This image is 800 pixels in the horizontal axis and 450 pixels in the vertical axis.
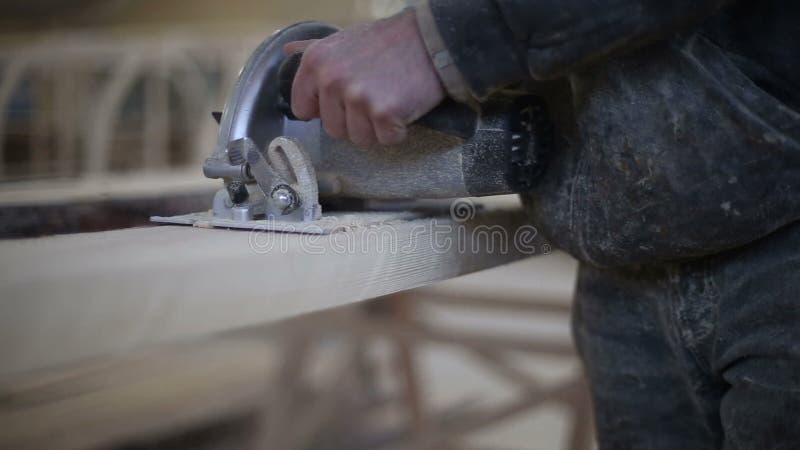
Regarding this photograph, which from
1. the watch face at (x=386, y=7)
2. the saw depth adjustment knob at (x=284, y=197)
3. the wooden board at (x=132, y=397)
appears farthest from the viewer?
the wooden board at (x=132, y=397)

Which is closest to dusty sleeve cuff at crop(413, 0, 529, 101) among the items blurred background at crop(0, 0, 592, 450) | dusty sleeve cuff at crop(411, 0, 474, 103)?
dusty sleeve cuff at crop(411, 0, 474, 103)

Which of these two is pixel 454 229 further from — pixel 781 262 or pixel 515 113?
pixel 781 262

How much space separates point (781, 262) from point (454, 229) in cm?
34

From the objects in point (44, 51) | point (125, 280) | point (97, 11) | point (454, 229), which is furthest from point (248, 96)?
point (97, 11)

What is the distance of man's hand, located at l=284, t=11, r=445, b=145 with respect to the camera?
700 mm

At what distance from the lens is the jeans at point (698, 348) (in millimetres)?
706

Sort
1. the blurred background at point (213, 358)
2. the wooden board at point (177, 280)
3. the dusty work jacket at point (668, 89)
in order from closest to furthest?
the wooden board at point (177, 280) → the dusty work jacket at point (668, 89) → the blurred background at point (213, 358)

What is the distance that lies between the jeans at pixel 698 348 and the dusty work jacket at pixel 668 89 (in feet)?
0.18

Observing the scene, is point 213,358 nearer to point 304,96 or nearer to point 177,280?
point 304,96

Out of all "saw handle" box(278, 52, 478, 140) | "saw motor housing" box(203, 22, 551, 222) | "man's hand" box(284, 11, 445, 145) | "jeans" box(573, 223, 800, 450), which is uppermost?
"man's hand" box(284, 11, 445, 145)

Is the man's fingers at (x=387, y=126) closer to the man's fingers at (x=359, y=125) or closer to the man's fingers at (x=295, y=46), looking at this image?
the man's fingers at (x=359, y=125)

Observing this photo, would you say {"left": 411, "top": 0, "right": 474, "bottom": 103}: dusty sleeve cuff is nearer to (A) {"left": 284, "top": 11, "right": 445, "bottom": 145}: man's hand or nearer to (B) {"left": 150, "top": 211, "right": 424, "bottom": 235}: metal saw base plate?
(A) {"left": 284, "top": 11, "right": 445, "bottom": 145}: man's hand

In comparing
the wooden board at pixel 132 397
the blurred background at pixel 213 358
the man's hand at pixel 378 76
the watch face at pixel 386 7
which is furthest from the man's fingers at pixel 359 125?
the wooden board at pixel 132 397

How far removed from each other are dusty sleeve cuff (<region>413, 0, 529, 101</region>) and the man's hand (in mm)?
24
